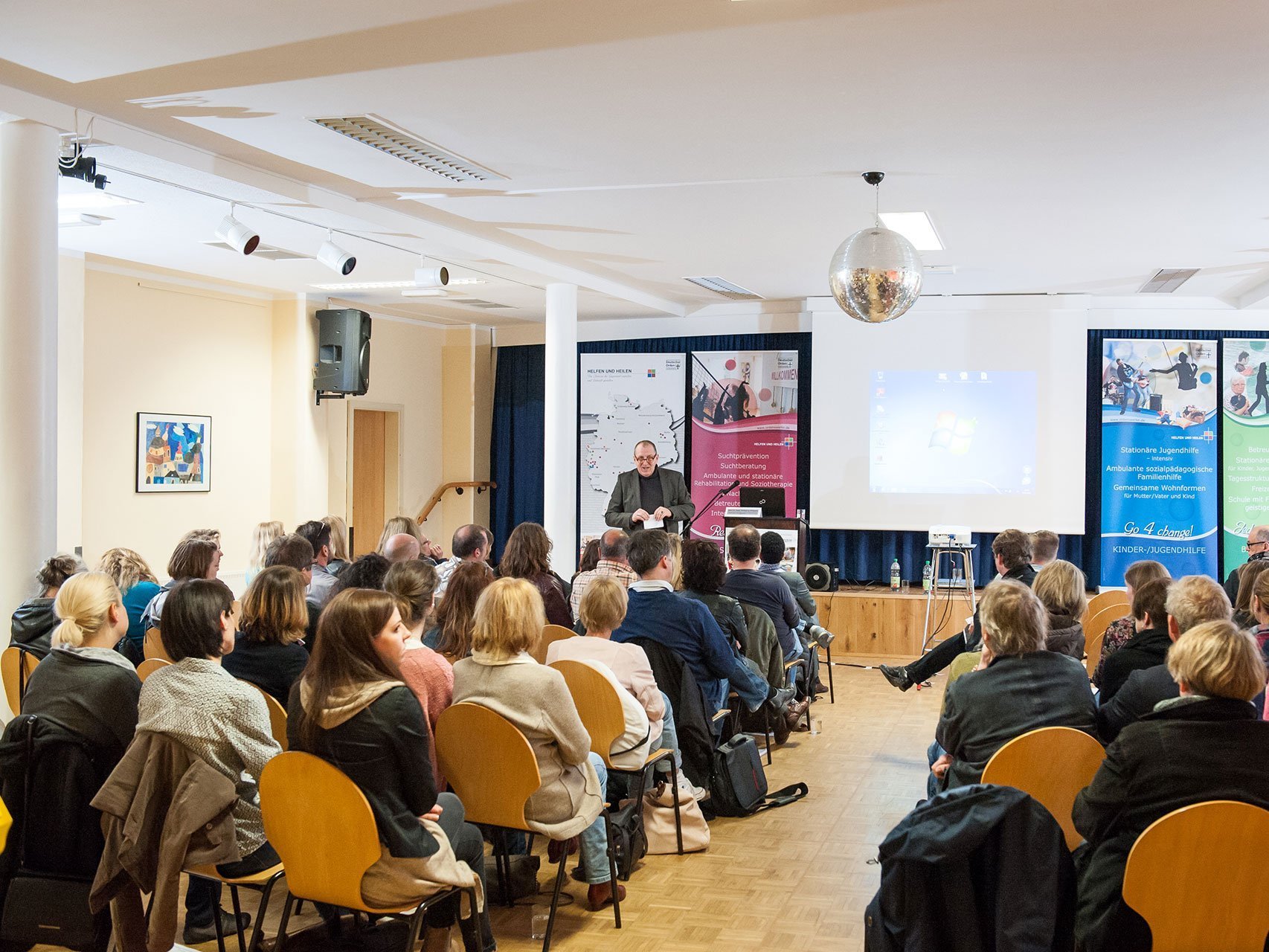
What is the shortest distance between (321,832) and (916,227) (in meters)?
5.56

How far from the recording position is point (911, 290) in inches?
214

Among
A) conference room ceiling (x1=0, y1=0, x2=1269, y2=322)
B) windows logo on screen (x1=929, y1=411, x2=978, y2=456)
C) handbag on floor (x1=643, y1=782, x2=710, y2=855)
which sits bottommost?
handbag on floor (x1=643, y1=782, x2=710, y2=855)

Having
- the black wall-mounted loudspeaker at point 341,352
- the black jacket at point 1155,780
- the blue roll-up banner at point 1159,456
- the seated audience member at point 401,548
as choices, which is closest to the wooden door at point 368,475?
the black wall-mounted loudspeaker at point 341,352

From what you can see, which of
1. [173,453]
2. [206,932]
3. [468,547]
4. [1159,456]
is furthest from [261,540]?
[1159,456]

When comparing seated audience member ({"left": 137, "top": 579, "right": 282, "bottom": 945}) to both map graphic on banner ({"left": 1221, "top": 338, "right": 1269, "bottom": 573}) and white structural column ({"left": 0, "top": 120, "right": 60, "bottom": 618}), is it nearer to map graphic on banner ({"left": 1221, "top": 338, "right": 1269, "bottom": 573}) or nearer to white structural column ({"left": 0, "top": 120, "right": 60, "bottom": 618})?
white structural column ({"left": 0, "top": 120, "right": 60, "bottom": 618})

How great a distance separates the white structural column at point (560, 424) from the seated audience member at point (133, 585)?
13.6ft

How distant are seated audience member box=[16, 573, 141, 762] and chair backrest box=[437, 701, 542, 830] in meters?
0.87

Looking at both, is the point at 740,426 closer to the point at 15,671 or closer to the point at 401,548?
the point at 401,548

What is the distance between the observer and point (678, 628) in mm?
4715

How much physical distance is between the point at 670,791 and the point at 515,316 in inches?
292

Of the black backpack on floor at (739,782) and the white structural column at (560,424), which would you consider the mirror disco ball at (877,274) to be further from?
the white structural column at (560,424)

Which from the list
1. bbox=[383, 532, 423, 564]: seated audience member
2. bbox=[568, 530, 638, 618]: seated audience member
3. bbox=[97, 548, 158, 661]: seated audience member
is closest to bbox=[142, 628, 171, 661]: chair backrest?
bbox=[97, 548, 158, 661]: seated audience member

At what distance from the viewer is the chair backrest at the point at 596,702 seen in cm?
400

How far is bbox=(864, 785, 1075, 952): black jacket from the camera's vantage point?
2.34m
